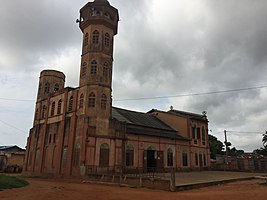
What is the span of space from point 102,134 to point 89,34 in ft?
41.0

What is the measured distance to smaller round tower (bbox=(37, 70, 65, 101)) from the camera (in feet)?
118

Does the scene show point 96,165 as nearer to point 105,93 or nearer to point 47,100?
point 105,93

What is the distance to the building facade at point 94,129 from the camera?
84.6 feet

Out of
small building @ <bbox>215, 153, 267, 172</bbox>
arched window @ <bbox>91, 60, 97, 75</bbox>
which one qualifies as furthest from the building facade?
small building @ <bbox>215, 153, 267, 172</bbox>

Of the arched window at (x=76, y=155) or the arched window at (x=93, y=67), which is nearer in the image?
the arched window at (x=76, y=155)

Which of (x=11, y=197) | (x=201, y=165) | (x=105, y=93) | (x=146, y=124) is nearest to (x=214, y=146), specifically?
(x=201, y=165)

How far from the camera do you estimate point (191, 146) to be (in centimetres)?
3741

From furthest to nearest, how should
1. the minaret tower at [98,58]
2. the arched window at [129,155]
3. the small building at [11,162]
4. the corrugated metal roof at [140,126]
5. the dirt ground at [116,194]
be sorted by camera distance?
the small building at [11,162] < the corrugated metal roof at [140,126] < the arched window at [129,155] < the minaret tower at [98,58] < the dirt ground at [116,194]

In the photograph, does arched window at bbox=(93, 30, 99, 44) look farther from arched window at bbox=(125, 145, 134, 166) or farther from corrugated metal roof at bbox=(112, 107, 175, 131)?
arched window at bbox=(125, 145, 134, 166)

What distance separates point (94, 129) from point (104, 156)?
3017 millimetres

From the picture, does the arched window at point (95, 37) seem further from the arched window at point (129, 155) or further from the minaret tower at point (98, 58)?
the arched window at point (129, 155)

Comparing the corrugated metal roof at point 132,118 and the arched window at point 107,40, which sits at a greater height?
the arched window at point 107,40

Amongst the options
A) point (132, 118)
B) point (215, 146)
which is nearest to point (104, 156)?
point (132, 118)

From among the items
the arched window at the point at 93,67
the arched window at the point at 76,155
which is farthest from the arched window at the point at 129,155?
the arched window at the point at 93,67
